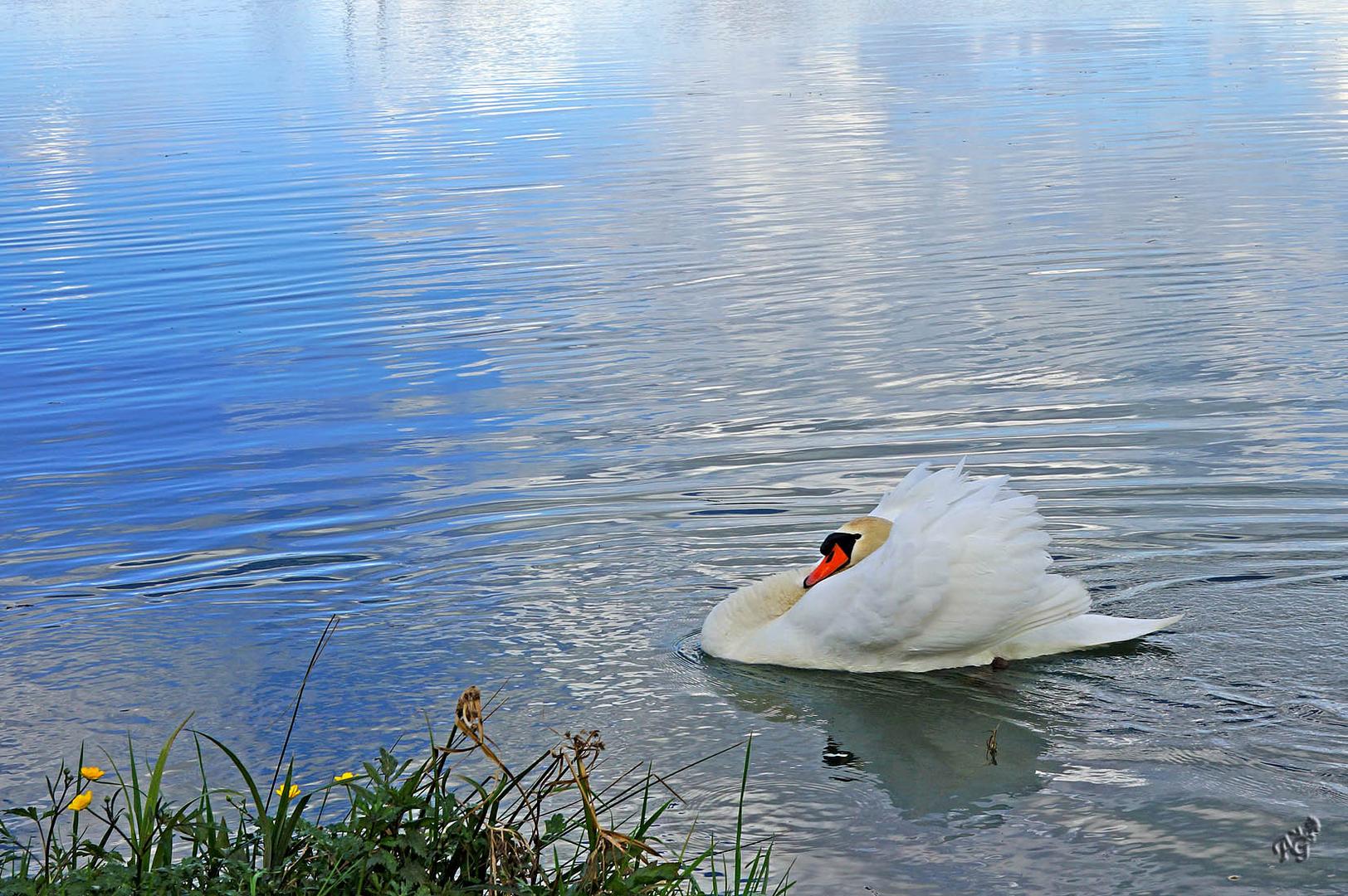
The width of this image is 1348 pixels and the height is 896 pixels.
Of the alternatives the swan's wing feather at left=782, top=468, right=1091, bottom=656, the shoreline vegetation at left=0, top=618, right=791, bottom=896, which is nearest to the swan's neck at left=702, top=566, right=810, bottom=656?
the swan's wing feather at left=782, top=468, right=1091, bottom=656

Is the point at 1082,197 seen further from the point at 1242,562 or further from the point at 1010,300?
the point at 1242,562

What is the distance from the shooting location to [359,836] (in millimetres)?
3857

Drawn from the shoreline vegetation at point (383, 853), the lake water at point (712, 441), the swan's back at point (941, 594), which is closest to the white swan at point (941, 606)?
the swan's back at point (941, 594)

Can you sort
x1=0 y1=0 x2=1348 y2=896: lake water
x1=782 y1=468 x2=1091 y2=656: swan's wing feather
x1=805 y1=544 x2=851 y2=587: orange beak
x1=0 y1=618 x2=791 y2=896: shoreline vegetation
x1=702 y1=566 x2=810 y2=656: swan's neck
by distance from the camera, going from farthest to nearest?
x1=805 y1=544 x2=851 y2=587: orange beak
x1=702 y1=566 x2=810 y2=656: swan's neck
x1=782 y1=468 x2=1091 y2=656: swan's wing feather
x1=0 y1=0 x2=1348 y2=896: lake water
x1=0 y1=618 x2=791 y2=896: shoreline vegetation

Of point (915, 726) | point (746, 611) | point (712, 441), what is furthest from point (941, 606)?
point (712, 441)

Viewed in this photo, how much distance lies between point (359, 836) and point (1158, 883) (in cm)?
232

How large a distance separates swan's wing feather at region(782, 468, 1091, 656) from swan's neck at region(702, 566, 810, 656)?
21cm

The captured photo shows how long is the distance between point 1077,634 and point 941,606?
0.56m

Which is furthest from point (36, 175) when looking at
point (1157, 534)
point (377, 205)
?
point (1157, 534)

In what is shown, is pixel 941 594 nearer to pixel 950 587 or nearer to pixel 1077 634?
pixel 950 587

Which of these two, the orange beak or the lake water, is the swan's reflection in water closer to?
the lake water

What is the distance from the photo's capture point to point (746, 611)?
6500 mm

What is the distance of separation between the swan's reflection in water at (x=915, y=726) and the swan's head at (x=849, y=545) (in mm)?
461

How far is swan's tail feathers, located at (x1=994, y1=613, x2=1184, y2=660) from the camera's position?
6.16m
